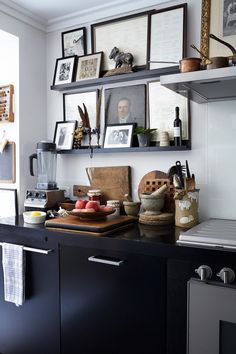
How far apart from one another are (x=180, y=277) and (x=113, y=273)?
33 cm

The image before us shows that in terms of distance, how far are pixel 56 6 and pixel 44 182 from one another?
123 centimetres

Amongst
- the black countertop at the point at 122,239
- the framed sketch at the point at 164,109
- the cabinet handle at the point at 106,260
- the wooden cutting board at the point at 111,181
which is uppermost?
the framed sketch at the point at 164,109

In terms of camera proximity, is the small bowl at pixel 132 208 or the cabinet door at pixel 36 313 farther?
the small bowl at pixel 132 208

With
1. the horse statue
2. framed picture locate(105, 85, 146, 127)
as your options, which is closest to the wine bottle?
framed picture locate(105, 85, 146, 127)

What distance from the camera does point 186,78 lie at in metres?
1.45

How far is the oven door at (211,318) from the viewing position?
1250 millimetres

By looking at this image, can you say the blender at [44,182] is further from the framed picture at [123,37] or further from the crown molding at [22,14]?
the crown molding at [22,14]

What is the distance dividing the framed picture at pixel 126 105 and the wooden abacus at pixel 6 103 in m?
0.69

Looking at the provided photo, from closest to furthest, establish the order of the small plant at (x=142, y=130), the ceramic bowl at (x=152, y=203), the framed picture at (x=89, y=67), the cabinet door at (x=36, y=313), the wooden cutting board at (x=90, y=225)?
the wooden cutting board at (x=90, y=225) < the cabinet door at (x=36, y=313) < the ceramic bowl at (x=152, y=203) < the small plant at (x=142, y=130) < the framed picture at (x=89, y=67)

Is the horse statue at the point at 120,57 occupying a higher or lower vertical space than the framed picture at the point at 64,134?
higher

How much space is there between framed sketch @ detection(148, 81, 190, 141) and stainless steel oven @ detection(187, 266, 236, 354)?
951 mm

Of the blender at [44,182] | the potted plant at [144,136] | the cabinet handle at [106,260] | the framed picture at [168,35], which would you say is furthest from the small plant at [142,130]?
the cabinet handle at [106,260]

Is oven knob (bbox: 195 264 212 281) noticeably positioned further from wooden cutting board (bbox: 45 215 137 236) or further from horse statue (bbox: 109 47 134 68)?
horse statue (bbox: 109 47 134 68)

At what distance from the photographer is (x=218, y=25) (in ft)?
6.01
